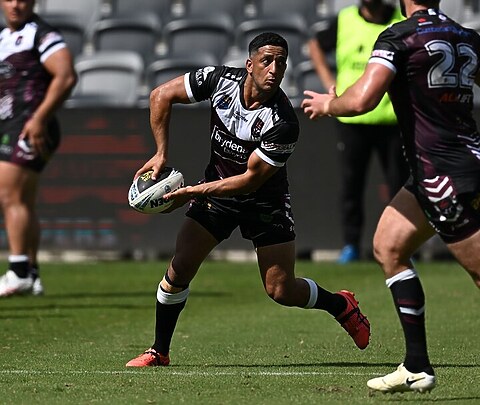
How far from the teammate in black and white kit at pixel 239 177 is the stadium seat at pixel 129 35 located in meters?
11.3

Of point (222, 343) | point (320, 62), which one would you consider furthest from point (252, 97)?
point (320, 62)

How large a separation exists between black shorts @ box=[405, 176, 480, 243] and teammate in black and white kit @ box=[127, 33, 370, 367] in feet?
4.03

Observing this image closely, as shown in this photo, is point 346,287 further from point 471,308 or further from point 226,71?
point 226,71

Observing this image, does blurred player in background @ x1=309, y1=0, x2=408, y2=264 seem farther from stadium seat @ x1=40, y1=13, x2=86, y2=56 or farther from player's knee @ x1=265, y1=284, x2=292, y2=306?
player's knee @ x1=265, y1=284, x2=292, y2=306

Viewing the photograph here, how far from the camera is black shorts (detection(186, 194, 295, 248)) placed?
25.5 ft

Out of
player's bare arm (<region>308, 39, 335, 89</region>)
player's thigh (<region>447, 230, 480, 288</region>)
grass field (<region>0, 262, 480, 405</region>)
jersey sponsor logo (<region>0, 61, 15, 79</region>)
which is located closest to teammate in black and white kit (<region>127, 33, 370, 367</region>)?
grass field (<region>0, 262, 480, 405</region>)

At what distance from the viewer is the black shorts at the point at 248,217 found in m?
7.76

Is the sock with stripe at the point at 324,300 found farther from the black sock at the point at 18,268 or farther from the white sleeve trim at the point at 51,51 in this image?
the white sleeve trim at the point at 51,51

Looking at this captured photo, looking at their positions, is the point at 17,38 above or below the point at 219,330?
above

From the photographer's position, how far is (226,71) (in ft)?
25.1

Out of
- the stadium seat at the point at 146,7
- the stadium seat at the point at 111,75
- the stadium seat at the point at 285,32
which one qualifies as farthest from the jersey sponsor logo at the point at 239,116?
the stadium seat at the point at 146,7

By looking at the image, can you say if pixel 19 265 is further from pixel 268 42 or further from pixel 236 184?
pixel 268 42

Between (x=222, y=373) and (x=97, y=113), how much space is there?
8341 millimetres

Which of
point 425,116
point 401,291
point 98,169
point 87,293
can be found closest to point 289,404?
point 401,291
